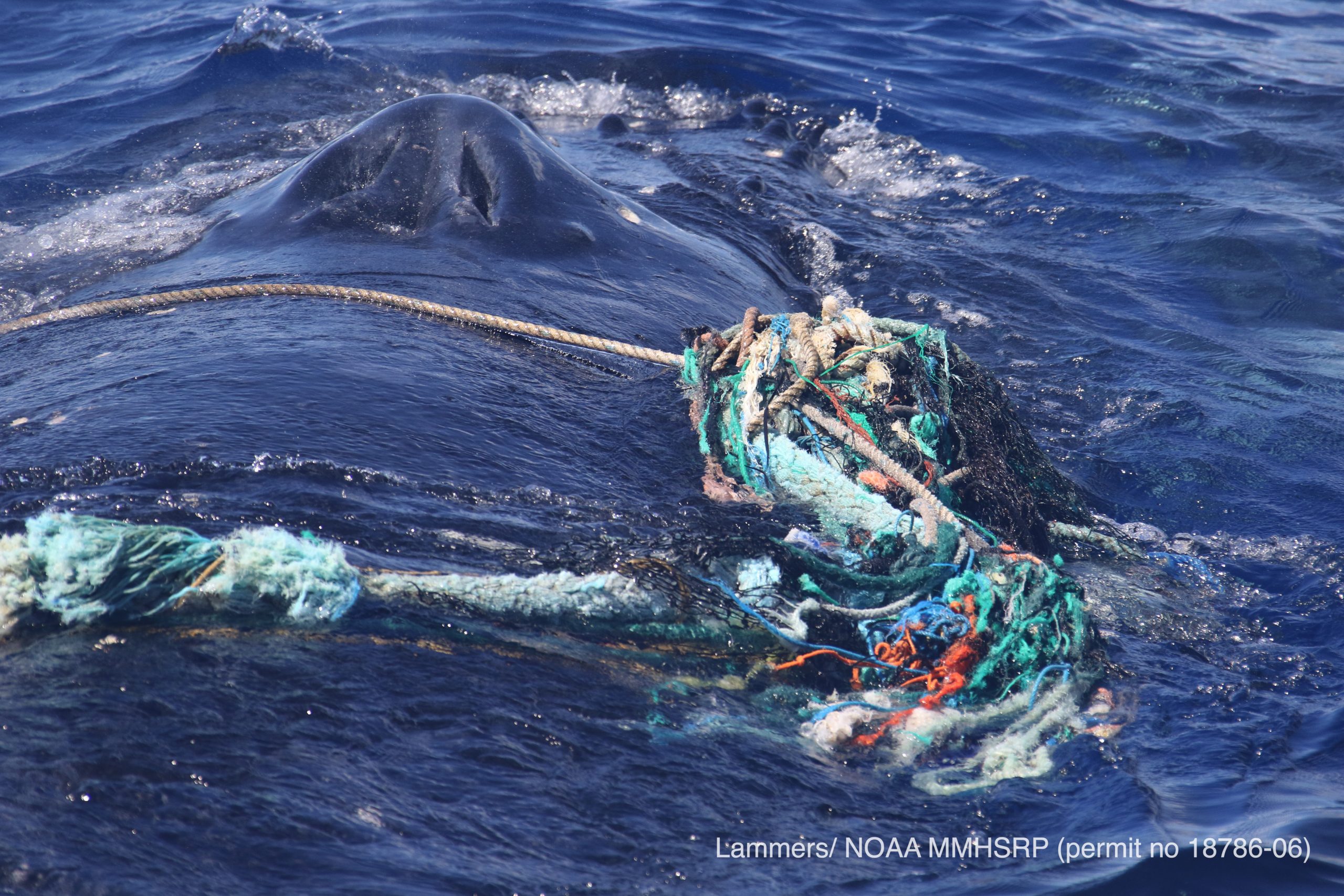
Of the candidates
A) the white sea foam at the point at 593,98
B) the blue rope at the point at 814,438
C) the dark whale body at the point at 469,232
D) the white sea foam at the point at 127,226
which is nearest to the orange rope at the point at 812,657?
the blue rope at the point at 814,438

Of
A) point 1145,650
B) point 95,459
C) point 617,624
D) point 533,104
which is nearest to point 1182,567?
point 1145,650

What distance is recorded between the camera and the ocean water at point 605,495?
2.29 meters

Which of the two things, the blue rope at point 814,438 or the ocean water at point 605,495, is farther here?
the blue rope at point 814,438

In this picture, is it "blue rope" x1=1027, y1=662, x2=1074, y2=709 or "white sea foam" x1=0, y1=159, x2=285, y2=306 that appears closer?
"blue rope" x1=1027, y1=662, x2=1074, y2=709

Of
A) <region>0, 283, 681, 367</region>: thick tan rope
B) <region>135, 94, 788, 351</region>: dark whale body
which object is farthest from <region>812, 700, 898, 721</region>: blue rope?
<region>135, 94, 788, 351</region>: dark whale body

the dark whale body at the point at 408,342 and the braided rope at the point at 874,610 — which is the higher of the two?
the dark whale body at the point at 408,342

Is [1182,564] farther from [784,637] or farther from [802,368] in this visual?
[784,637]

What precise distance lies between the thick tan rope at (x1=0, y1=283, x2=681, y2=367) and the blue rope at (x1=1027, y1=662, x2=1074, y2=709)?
78.8 inches

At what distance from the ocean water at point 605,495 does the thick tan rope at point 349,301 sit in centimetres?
10

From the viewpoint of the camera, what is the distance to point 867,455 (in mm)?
3324

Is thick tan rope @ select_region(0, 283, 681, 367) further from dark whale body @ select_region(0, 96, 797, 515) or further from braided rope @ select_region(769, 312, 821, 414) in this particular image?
braided rope @ select_region(769, 312, 821, 414)

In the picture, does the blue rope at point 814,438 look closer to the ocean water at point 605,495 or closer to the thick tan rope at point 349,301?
the ocean water at point 605,495

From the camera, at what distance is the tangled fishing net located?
2.60 metres

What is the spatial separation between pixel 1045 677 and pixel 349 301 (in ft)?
10.5
